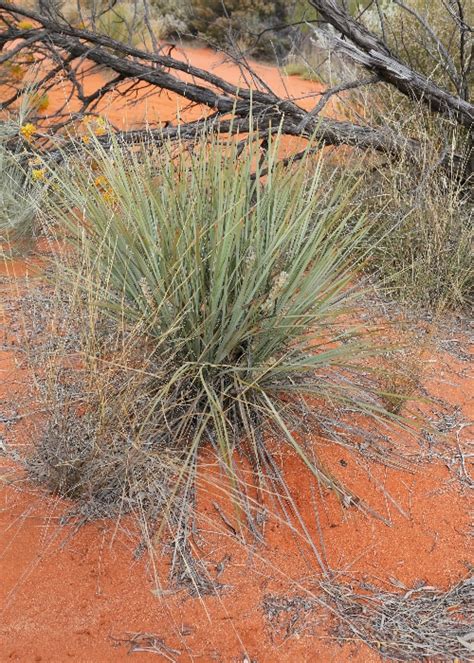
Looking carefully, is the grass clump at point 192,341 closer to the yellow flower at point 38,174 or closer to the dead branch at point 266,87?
the yellow flower at point 38,174

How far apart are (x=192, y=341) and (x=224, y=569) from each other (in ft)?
2.68

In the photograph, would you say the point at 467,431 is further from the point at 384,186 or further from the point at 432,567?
the point at 384,186

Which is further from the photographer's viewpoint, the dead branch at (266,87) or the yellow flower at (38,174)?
the dead branch at (266,87)

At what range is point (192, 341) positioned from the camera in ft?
8.38

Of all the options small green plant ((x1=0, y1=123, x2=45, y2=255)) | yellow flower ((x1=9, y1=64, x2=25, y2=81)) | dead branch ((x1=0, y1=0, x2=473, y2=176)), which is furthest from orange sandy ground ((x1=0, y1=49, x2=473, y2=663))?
yellow flower ((x1=9, y1=64, x2=25, y2=81))

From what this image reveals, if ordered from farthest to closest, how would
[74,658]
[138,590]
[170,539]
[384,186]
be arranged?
[384,186] < [170,539] < [138,590] < [74,658]

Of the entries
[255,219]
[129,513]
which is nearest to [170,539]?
[129,513]

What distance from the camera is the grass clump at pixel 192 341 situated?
2201mm

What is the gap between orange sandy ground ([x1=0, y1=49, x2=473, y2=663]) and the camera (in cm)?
190

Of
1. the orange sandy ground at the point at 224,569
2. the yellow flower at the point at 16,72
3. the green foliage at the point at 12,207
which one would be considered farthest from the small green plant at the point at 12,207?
the orange sandy ground at the point at 224,569

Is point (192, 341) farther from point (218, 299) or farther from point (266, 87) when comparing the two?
point (266, 87)

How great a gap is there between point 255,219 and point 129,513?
3.95ft

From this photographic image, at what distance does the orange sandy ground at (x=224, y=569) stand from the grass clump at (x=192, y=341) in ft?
0.43

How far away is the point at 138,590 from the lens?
203cm
